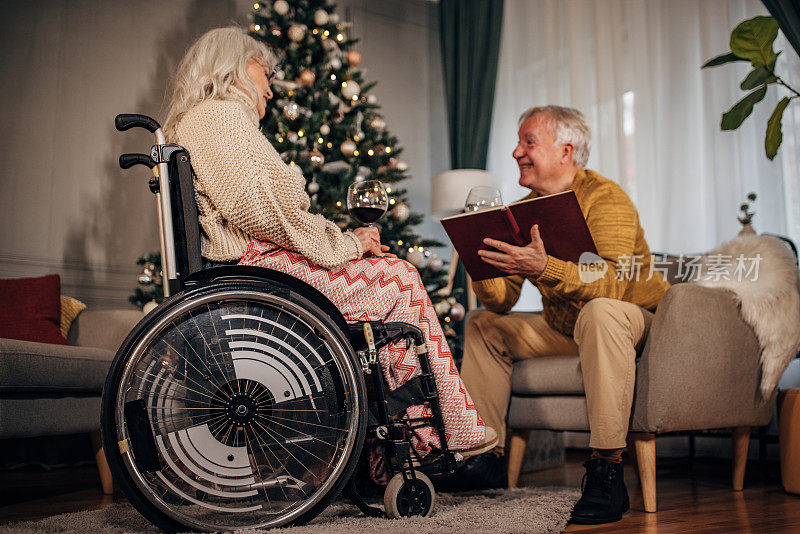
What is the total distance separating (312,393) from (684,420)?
1010mm

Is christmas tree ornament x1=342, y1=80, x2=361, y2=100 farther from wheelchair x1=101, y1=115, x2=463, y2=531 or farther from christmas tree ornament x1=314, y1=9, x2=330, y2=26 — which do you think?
wheelchair x1=101, y1=115, x2=463, y2=531

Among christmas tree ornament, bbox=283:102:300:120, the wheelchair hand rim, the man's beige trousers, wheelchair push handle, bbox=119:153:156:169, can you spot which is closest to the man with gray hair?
the man's beige trousers

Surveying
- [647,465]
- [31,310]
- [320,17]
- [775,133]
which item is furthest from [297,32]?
[647,465]

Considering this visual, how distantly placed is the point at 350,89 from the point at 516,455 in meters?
1.88

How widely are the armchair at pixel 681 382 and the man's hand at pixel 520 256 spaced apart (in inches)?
13.2

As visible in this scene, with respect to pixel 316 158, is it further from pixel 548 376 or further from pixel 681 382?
pixel 681 382

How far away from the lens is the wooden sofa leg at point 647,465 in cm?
171

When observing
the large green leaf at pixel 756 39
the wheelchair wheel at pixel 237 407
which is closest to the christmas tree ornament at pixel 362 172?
the large green leaf at pixel 756 39

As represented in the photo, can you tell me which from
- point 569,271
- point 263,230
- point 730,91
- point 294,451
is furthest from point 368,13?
point 294,451

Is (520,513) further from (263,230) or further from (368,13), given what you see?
(368,13)

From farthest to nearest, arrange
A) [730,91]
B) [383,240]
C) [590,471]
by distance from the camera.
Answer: [383,240]
[730,91]
[590,471]

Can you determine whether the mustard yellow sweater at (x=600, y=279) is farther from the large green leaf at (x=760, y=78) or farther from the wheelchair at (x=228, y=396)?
the wheelchair at (x=228, y=396)

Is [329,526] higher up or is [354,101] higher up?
[354,101]

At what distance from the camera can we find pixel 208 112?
1.46 m
